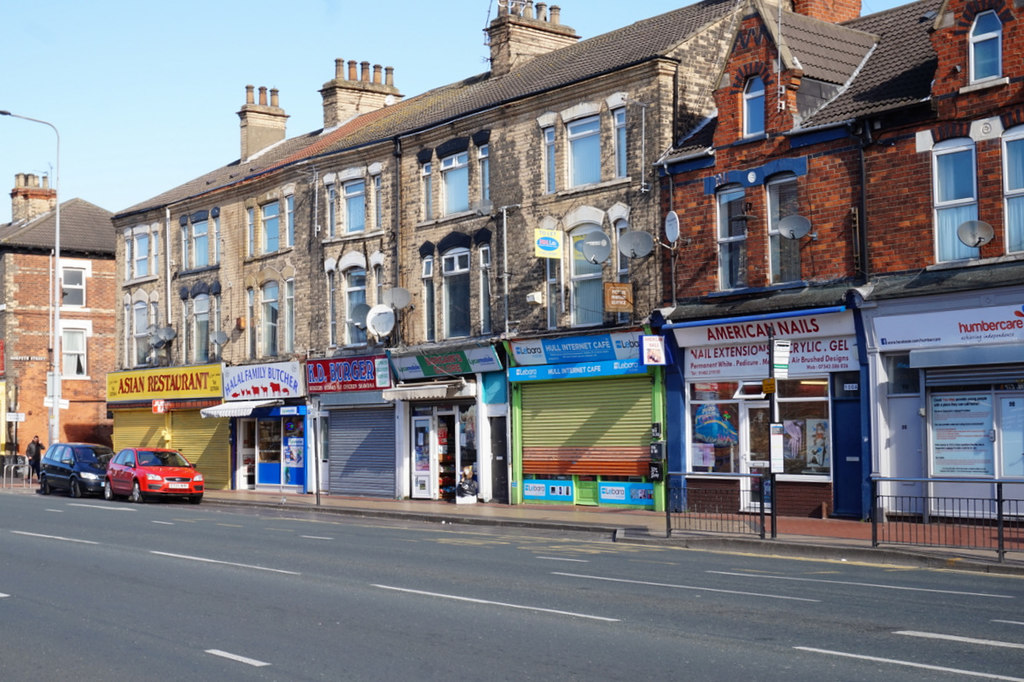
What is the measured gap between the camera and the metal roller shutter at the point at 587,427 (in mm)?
27312

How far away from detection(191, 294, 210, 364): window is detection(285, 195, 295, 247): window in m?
5.31

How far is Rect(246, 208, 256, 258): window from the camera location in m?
40.0

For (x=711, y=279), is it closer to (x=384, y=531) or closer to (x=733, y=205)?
(x=733, y=205)

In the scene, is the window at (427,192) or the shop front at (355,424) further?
the shop front at (355,424)

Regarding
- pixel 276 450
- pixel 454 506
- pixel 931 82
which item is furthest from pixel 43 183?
pixel 931 82

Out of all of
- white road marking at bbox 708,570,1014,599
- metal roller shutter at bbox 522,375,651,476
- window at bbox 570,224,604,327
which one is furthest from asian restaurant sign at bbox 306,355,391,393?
white road marking at bbox 708,570,1014,599

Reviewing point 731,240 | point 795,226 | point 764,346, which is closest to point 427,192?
point 731,240

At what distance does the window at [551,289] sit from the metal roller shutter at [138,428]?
21.1m

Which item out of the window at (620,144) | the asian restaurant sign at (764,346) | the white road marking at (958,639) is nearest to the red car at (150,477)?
the window at (620,144)

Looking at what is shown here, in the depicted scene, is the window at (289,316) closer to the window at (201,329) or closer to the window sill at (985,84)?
the window at (201,329)

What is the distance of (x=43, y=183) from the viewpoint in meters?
63.9

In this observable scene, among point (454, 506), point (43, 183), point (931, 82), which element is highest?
point (43, 183)

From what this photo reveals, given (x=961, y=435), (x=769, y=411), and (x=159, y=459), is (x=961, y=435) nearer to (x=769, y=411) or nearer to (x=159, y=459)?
(x=769, y=411)

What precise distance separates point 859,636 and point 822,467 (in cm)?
1384
